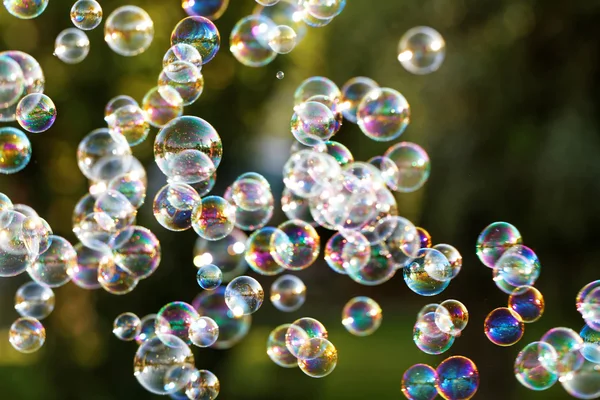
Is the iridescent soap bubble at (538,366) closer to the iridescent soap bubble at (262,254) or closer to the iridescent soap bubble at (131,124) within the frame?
the iridescent soap bubble at (262,254)

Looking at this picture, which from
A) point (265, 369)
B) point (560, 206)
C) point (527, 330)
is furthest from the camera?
point (527, 330)

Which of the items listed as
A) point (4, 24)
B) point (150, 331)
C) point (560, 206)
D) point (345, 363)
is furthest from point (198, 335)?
point (345, 363)

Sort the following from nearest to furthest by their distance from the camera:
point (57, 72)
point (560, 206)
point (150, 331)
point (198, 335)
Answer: point (198, 335)
point (150, 331)
point (560, 206)
point (57, 72)

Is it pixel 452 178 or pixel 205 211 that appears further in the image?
pixel 452 178

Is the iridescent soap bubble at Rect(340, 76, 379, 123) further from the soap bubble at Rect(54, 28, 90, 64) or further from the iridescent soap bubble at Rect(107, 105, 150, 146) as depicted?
the soap bubble at Rect(54, 28, 90, 64)

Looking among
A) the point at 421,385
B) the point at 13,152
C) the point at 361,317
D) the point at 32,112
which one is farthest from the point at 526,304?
the point at 13,152

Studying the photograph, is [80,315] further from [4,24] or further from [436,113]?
[436,113]

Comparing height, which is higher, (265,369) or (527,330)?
(527,330)
